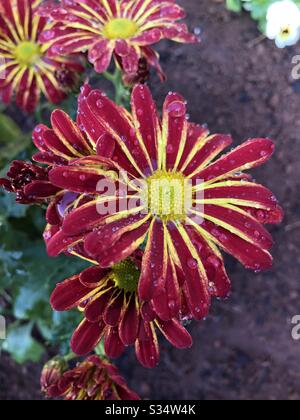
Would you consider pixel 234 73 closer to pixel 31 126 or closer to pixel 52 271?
pixel 31 126

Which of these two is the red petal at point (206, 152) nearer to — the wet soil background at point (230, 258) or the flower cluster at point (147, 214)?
the flower cluster at point (147, 214)

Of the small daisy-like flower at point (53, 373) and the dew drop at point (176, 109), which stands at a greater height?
the dew drop at point (176, 109)

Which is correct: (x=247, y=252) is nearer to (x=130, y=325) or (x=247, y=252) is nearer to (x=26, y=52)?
(x=130, y=325)

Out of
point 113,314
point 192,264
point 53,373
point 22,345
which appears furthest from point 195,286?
point 22,345

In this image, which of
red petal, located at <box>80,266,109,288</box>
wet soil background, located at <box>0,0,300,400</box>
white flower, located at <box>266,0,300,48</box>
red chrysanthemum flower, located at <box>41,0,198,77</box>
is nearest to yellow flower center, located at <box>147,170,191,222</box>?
red petal, located at <box>80,266,109,288</box>

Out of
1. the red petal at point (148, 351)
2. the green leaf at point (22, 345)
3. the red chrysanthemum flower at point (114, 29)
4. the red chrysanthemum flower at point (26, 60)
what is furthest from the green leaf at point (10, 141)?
the red petal at point (148, 351)
